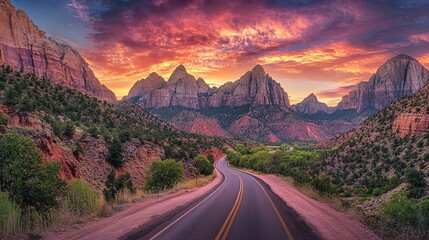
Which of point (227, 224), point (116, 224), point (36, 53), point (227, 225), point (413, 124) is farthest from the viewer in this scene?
point (36, 53)

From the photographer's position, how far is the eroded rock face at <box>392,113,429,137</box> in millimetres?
49850

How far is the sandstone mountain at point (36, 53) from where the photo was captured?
126 m

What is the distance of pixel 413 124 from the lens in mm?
51188

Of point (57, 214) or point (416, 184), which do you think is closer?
point (57, 214)

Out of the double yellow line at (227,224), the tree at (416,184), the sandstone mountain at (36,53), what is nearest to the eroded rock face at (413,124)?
the tree at (416,184)

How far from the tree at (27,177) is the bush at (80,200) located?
2.01ft

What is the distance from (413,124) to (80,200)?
173ft

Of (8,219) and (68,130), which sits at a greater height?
(68,130)

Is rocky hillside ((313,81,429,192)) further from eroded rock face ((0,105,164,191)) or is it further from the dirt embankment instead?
the dirt embankment

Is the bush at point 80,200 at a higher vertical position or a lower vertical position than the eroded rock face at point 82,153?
lower

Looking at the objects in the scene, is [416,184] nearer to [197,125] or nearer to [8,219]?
[8,219]

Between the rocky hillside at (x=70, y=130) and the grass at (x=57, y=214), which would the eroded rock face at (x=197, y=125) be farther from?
the grass at (x=57, y=214)

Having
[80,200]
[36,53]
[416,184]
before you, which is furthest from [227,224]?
[36,53]

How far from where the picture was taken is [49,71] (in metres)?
144
